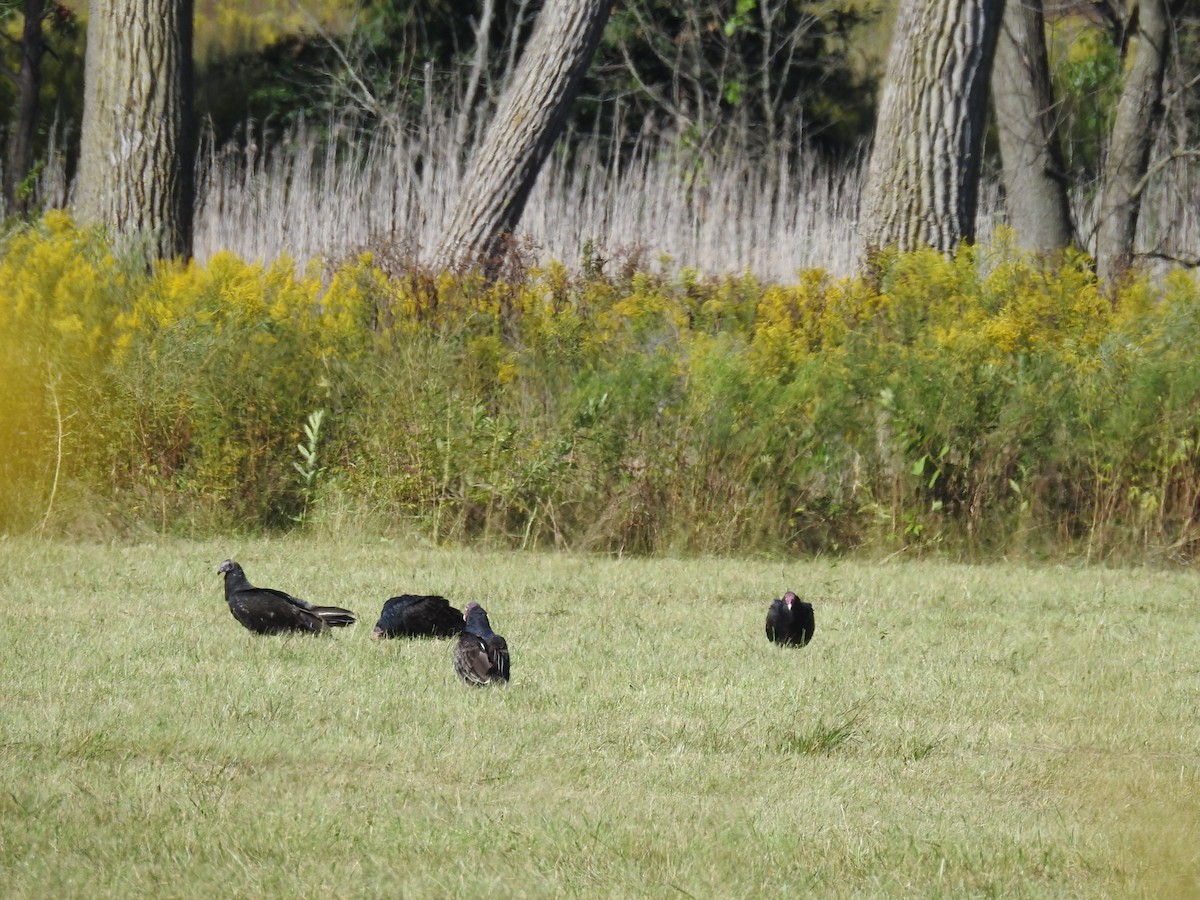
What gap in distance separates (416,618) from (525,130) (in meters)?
6.88

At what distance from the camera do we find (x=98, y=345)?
9.08 m

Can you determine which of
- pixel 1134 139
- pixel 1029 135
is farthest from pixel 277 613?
pixel 1134 139

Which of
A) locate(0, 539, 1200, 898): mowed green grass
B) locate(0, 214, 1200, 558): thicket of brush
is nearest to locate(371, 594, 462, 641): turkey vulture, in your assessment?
locate(0, 539, 1200, 898): mowed green grass

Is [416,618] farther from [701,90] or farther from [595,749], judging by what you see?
[701,90]

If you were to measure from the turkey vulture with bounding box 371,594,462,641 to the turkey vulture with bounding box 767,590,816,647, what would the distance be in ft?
4.42

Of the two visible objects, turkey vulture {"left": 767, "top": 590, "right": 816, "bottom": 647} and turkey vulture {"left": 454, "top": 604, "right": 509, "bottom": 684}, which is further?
turkey vulture {"left": 767, "top": 590, "right": 816, "bottom": 647}

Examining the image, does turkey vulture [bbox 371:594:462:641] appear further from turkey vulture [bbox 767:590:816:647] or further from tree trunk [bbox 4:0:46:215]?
tree trunk [bbox 4:0:46:215]

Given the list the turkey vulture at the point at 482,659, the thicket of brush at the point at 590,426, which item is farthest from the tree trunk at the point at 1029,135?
the turkey vulture at the point at 482,659

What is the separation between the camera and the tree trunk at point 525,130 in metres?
12.2

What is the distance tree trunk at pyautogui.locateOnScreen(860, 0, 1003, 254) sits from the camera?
10992 millimetres

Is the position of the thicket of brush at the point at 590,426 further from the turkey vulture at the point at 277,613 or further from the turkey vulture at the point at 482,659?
the turkey vulture at the point at 482,659

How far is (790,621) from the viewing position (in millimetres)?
6461

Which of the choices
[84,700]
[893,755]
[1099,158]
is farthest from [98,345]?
[1099,158]

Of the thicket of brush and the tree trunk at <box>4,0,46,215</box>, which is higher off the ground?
the tree trunk at <box>4,0,46,215</box>
